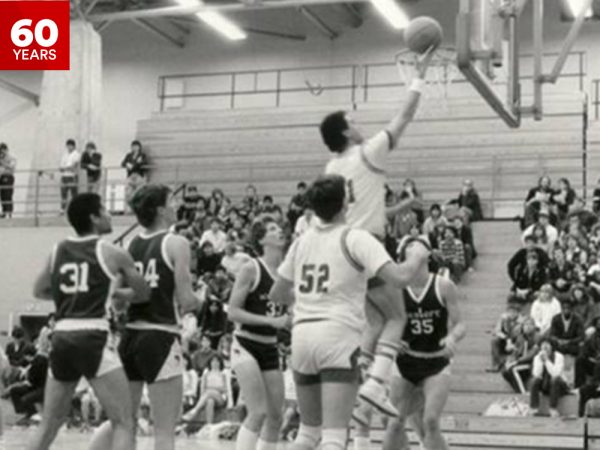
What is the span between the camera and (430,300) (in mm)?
10016

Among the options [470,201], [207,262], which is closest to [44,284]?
[207,262]

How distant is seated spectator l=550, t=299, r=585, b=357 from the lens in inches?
698

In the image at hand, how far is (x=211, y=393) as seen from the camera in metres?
19.2

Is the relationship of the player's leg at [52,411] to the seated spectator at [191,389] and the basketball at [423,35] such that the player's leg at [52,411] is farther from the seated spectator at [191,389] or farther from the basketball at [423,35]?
the seated spectator at [191,389]

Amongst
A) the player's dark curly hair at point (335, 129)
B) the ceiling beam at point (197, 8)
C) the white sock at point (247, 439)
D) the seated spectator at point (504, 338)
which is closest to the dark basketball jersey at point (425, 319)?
the white sock at point (247, 439)

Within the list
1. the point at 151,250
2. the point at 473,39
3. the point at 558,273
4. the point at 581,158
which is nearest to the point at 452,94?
the point at 581,158

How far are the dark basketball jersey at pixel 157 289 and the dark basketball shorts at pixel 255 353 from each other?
39.3 inches

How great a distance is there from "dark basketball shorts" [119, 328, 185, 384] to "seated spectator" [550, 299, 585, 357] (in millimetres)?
10582

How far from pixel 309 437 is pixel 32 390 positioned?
12.8 metres

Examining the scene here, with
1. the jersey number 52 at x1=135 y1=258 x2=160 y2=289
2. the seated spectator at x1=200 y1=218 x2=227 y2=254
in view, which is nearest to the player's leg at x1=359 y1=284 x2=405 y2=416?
the jersey number 52 at x1=135 y1=258 x2=160 y2=289

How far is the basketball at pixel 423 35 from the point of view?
834 cm

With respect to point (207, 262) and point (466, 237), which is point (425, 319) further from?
point (207, 262)

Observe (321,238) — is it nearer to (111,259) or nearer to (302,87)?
(111,259)

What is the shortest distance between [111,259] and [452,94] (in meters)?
22.5
